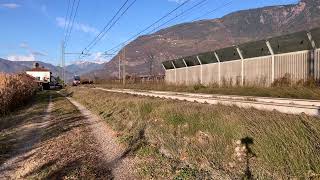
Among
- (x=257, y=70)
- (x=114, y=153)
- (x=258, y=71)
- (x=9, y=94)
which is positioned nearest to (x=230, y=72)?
(x=257, y=70)

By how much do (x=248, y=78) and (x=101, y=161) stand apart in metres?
26.2

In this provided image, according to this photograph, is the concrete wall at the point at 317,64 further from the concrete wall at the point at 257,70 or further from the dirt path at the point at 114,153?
the dirt path at the point at 114,153

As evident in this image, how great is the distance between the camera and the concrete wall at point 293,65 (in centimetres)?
2761

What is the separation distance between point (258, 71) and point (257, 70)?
21cm

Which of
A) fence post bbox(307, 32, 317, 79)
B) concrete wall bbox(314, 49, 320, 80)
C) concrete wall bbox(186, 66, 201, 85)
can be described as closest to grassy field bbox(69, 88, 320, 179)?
concrete wall bbox(314, 49, 320, 80)

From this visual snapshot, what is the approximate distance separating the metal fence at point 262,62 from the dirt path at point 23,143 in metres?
16.2

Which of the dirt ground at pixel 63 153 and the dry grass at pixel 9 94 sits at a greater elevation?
the dry grass at pixel 9 94

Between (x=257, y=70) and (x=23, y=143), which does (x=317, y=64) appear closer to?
(x=257, y=70)

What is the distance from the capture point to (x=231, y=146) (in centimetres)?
875

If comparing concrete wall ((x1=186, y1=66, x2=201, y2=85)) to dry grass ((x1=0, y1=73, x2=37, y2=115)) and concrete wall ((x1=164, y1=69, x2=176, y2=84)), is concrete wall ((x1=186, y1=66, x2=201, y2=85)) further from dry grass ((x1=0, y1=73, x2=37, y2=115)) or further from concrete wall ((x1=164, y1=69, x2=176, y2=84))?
dry grass ((x1=0, y1=73, x2=37, y2=115))

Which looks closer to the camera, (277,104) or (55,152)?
(55,152)

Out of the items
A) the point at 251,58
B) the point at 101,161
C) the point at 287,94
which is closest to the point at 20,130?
the point at 101,161

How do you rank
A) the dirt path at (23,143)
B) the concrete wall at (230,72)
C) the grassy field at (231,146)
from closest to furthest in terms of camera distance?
the grassy field at (231,146) → the dirt path at (23,143) → the concrete wall at (230,72)

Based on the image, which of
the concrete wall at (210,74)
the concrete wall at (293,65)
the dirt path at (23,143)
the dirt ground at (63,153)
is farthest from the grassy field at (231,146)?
the concrete wall at (210,74)
